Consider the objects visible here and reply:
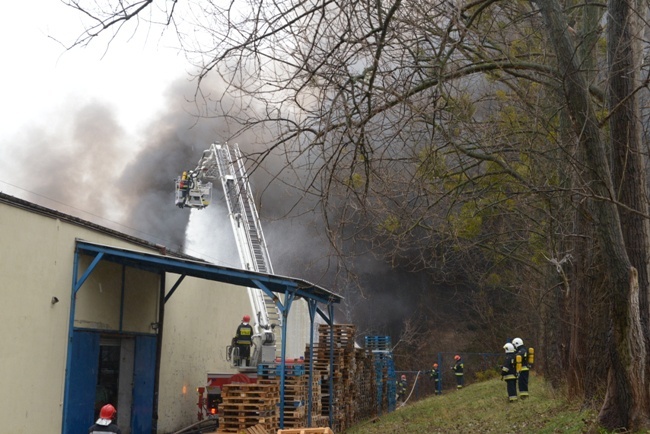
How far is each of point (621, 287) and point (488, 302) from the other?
31232 mm

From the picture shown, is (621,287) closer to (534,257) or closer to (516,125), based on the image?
(516,125)

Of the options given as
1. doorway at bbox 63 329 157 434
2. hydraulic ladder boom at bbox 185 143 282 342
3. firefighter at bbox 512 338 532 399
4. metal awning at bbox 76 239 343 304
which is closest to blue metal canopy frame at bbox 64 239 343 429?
metal awning at bbox 76 239 343 304

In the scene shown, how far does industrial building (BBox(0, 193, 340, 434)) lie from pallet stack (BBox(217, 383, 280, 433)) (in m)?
1.06

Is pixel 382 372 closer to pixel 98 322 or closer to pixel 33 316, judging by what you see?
pixel 98 322

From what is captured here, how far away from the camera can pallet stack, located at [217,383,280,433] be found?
1548 cm

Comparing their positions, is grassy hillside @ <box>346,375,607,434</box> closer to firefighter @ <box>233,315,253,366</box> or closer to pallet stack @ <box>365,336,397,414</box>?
pallet stack @ <box>365,336,397,414</box>

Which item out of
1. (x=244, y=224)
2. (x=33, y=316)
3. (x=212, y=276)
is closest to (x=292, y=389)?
(x=212, y=276)

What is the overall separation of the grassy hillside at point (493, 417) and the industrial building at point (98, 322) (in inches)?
146

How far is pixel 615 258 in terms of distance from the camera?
31.3 ft

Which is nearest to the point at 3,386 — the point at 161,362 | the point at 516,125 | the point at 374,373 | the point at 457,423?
the point at 161,362

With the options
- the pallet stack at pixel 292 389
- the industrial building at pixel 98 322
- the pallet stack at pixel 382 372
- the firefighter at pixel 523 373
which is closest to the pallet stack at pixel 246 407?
the pallet stack at pixel 292 389

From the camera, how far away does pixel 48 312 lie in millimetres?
14281

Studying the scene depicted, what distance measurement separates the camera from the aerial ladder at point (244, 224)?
70.9 ft

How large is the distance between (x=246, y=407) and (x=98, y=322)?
371 cm
